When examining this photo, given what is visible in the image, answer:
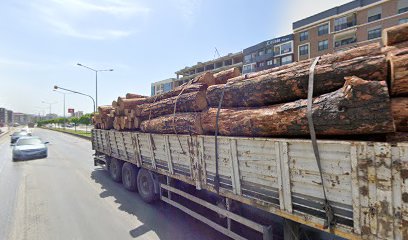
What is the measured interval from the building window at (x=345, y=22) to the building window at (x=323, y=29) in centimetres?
126

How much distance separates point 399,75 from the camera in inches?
86.7

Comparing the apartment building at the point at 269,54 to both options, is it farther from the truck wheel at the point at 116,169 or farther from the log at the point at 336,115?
the log at the point at 336,115

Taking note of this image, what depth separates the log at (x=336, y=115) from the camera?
2.12m

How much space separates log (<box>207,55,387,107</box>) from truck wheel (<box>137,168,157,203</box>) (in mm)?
2815

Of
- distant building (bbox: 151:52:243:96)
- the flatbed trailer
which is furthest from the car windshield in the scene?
distant building (bbox: 151:52:243:96)

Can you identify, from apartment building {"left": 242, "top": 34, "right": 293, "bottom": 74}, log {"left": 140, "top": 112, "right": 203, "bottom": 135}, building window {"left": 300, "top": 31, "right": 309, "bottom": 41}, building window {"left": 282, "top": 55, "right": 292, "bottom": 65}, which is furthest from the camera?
apartment building {"left": 242, "top": 34, "right": 293, "bottom": 74}

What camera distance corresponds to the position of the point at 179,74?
76.7 m

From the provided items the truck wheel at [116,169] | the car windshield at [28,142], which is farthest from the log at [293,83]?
the car windshield at [28,142]

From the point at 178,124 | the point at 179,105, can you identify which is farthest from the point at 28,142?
the point at 178,124

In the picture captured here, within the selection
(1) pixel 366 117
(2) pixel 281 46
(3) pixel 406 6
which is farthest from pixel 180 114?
(2) pixel 281 46

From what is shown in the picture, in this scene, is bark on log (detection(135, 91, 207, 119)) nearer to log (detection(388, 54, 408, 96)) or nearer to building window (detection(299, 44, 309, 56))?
log (detection(388, 54, 408, 96))

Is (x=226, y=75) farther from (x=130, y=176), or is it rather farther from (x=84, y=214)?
(x=84, y=214)

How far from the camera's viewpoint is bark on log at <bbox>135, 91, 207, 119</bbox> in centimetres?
449

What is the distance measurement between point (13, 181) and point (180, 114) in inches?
301
